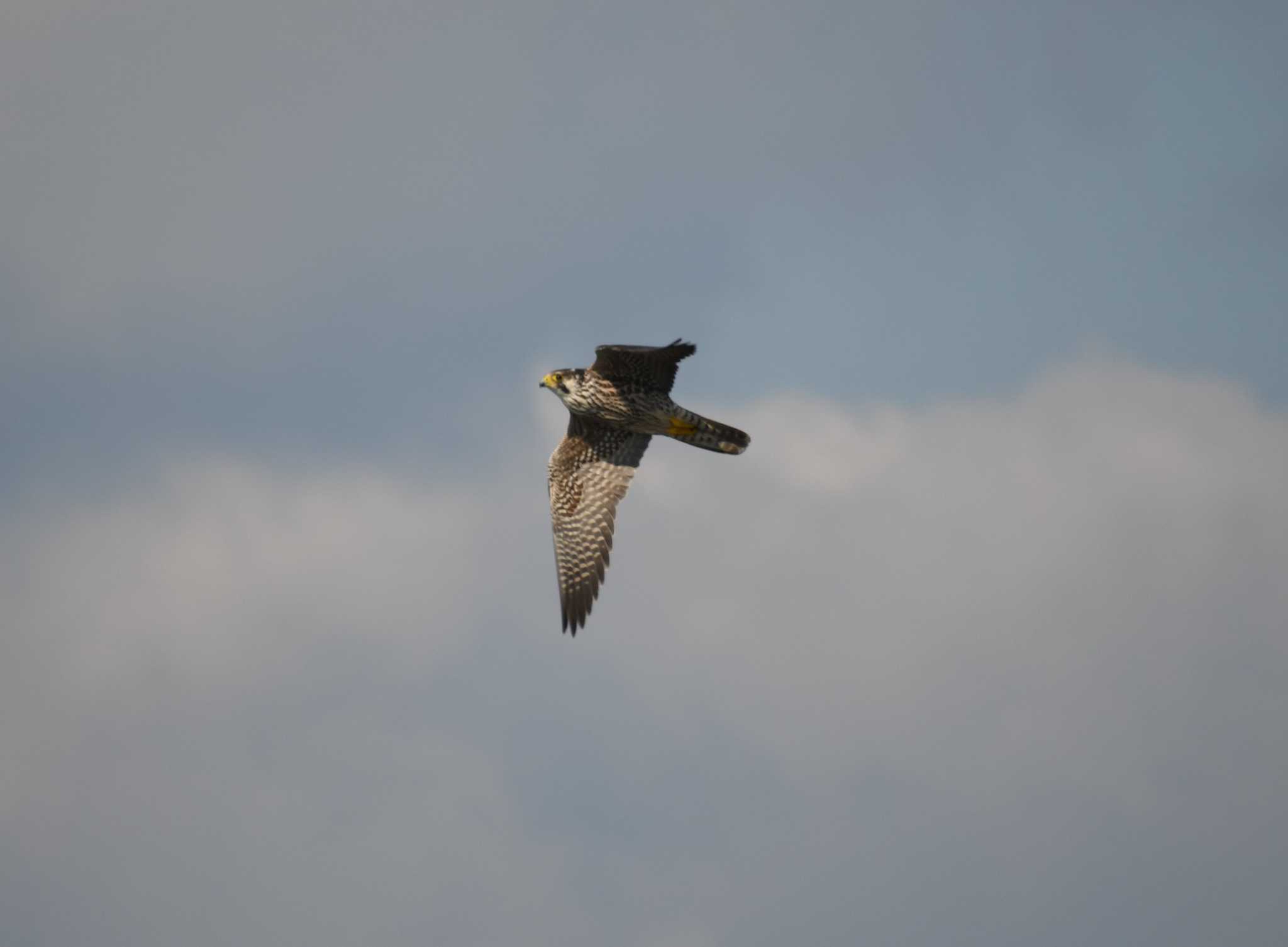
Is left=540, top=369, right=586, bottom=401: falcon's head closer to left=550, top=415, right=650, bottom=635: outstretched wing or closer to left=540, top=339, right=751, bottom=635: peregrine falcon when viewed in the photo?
left=540, top=339, right=751, bottom=635: peregrine falcon

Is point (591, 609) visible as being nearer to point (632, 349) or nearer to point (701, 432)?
point (701, 432)

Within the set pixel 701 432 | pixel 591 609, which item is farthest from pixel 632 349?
pixel 591 609


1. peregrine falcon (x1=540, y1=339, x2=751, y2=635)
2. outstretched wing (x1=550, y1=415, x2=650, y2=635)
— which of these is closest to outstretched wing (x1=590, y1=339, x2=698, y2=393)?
peregrine falcon (x1=540, y1=339, x2=751, y2=635)

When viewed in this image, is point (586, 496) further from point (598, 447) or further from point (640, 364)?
point (640, 364)

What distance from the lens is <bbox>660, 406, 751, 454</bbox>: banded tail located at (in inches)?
1000

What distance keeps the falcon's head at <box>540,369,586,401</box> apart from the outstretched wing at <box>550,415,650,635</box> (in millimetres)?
856

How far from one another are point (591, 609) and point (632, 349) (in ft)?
17.5

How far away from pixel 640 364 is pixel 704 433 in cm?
184

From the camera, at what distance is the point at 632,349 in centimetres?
2283

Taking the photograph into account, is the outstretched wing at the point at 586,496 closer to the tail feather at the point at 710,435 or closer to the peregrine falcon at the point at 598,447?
the peregrine falcon at the point at 598,447

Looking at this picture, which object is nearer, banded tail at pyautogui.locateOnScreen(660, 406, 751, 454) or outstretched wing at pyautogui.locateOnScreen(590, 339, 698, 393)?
outstretched wing at pyautogui.locateOnScreen(590, 339, 698, 393)

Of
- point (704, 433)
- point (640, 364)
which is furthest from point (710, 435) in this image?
point (640, 364)

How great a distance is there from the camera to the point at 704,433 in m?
25.7

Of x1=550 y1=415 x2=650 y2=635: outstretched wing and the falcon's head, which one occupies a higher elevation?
the falcon's head
